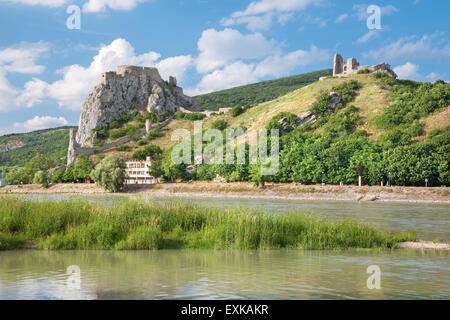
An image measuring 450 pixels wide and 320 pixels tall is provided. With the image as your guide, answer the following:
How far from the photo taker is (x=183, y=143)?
362 feet

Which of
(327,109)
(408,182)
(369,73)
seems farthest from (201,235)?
(369,73)

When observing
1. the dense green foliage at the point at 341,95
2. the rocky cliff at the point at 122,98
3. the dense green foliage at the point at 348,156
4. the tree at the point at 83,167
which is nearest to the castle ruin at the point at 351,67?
the dense green foliage at the point at 341,95

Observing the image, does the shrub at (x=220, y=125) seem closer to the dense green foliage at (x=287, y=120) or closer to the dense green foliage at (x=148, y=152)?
the dense green foliage at (x=148, y=152)

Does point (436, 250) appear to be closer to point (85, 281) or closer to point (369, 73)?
point (85, 281)

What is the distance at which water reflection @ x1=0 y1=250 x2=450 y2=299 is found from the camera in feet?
31.3

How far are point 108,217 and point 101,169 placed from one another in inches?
2642

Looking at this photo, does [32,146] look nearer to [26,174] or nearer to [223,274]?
[26,174]

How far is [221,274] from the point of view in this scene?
456 inches

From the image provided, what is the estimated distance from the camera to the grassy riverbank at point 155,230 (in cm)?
Result: 1538

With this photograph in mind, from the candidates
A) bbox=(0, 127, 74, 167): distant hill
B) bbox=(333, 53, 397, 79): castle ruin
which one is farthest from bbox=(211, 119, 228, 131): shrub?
bbox=(0, 127, 74, 167): distant hill

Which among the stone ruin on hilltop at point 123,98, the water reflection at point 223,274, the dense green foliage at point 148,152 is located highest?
the stone ruin on hilltop at point 123,98

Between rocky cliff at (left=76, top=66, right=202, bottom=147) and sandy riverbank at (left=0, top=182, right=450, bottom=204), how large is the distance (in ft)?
153

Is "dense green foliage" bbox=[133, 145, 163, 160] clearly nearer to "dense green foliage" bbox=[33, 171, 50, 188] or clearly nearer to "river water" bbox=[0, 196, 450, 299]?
"dense green foliage" bbox=[33, 171, 50, 188]

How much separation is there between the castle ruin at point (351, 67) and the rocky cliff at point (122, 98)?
168 feet
